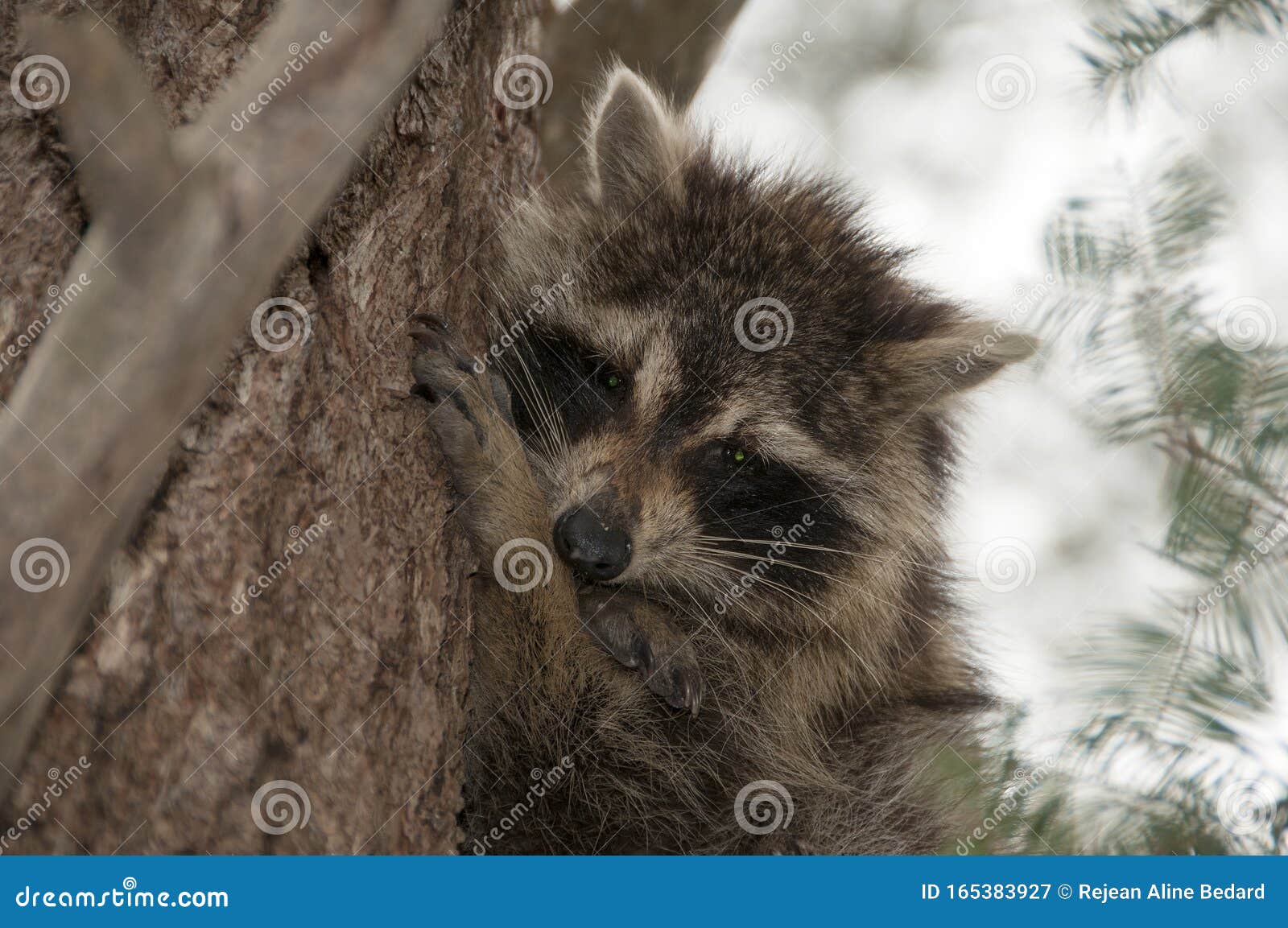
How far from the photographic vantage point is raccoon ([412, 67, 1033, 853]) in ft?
9.09

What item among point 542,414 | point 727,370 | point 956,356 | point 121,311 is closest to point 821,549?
point 727,370

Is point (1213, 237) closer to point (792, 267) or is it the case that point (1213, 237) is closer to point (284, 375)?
point (792, 267)

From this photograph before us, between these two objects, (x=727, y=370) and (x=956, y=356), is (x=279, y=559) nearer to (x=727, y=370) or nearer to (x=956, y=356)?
(x=727, y=370)

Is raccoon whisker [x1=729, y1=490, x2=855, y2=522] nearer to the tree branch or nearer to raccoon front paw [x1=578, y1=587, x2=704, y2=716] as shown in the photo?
raccoon front paw [x1=578, y1=587, x2=704, y2=716]

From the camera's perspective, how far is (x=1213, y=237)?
231 centimetres

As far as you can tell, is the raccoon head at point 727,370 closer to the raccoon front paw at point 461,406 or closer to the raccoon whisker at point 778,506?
the raccoon whisker at point 778,506

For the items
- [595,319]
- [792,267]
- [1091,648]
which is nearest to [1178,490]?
[1091,648]

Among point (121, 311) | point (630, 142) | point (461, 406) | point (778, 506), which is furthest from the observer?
point (630, 142)

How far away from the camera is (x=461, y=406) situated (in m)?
2.52

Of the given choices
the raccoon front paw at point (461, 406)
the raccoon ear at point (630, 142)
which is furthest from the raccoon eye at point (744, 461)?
the raccoon ear at point (630, 142)

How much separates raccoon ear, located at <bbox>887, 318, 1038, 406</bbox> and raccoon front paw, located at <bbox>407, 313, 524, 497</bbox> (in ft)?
4.26

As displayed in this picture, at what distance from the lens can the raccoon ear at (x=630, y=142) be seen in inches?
132

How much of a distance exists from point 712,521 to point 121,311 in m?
1.73

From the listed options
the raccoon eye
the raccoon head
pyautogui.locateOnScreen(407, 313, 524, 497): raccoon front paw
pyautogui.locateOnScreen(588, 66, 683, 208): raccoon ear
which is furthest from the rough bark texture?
the raccoon eye
